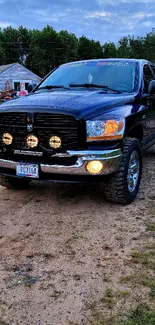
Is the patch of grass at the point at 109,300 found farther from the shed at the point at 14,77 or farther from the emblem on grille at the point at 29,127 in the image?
the shed at the point at 14,77

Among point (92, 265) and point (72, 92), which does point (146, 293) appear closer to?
point (92, 265)

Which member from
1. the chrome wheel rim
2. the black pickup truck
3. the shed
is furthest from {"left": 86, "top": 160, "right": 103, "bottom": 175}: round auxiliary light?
the shed

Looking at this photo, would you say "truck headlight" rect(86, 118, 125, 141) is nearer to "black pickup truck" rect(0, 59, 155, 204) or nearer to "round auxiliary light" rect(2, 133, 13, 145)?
"black pickup truck" rect(0, 59, 155, 204)

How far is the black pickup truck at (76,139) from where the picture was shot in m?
3.74

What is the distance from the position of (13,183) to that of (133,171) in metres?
1.74

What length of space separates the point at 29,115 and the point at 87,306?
2258 mm

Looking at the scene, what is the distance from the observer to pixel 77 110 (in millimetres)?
3764

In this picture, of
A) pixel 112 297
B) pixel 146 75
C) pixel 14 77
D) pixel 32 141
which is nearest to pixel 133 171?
pixel 32 141

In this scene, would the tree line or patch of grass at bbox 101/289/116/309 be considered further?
the tree line

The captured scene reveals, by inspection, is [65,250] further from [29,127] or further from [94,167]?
[29,127]

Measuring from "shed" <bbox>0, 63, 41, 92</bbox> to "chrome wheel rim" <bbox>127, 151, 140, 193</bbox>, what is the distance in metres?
38.8

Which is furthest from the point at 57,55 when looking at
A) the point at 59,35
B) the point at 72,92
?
the point at 72,92

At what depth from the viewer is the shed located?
42.2 meters

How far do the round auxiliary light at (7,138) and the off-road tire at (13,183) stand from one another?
2.91ft
